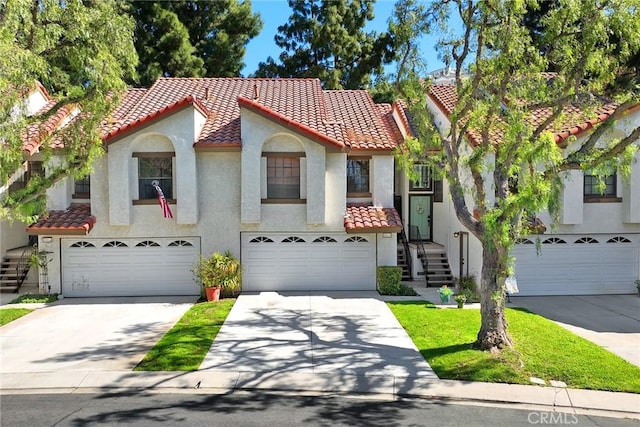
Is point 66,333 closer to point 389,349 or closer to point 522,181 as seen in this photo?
point 389,349

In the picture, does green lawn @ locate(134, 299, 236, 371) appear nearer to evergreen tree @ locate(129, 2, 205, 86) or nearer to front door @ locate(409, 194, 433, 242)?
front door @ locate(409, 194, 433, 242)

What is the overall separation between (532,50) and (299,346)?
789cm

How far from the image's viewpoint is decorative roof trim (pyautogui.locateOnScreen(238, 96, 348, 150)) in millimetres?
15711

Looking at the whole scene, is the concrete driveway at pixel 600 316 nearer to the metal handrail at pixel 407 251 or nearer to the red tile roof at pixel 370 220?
the metal handrail at pixel 407 251

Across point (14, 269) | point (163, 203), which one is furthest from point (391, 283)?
point (14, 269)

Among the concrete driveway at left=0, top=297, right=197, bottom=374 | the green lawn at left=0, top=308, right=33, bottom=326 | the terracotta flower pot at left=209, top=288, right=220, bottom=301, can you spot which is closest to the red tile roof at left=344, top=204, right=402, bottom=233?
the terracotta flower pot at left=209, top=288, right=220, bottom=301

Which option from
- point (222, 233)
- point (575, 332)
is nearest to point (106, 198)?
point (222, 233)

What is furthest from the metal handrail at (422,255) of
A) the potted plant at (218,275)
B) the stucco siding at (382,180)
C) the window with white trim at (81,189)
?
the window with white trim at (81,189)

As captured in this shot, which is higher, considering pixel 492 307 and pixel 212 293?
pixel 492 307

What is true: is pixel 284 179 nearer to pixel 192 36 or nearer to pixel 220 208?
pixel 220 208

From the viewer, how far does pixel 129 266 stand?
1630 cm

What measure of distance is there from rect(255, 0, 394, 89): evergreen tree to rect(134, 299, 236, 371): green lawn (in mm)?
22607

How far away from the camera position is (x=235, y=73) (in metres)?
33.2

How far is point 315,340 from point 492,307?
13.1ft
